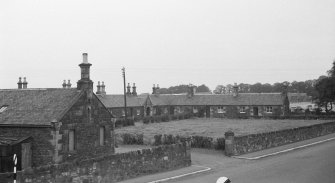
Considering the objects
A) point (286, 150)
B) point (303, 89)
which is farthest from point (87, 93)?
point (303, 89)

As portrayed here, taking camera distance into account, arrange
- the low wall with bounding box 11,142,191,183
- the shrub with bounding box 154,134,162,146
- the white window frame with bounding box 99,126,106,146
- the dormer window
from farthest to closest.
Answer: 1. the shrub with bounding box 154,134,162,146
2. the white window frame with bounding box 99,126,106,146
3. the dormer window
4. the low wall with bounding box 11,142,191,183

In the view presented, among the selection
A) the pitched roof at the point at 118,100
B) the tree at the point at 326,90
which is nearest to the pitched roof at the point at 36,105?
the pitched roof at the point at 118,100

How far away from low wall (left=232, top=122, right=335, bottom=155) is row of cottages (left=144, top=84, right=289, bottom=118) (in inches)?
1149

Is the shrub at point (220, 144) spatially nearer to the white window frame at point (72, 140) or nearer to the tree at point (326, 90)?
the white window frame at point (72, 140)

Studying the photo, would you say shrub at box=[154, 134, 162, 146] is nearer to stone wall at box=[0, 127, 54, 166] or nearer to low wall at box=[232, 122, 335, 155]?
low wall at box=[232, 122, 335, 155]

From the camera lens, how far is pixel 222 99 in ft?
254

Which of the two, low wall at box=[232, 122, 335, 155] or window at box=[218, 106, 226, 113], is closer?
low wall at box=[232, 122, 335, 155]

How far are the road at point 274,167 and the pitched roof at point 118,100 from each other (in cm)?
3510

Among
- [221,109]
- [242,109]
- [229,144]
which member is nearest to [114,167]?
[229,144]

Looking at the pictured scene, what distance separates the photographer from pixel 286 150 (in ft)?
102

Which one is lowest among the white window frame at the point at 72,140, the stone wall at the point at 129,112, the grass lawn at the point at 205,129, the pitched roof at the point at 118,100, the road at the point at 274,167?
the road at the point at 274,167

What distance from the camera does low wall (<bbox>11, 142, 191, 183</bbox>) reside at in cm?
1686

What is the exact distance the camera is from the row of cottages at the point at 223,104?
7275 cm

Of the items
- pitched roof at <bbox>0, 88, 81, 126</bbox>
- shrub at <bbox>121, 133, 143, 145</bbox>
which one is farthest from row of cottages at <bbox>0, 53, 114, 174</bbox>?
shrub at <bbox>121, 133, 143, 145</bbox>
